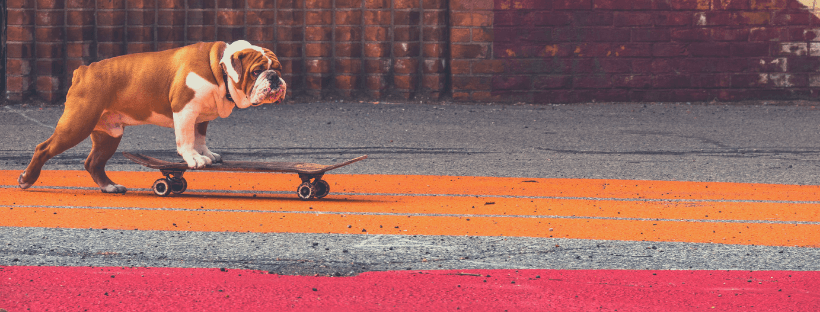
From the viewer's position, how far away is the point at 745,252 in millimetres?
5043

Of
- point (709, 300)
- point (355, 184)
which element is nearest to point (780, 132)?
point (355, 184)

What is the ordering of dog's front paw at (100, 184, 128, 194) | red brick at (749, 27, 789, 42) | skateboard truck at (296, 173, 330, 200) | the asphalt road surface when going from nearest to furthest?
the asphalt road surface, skateboard truck at (296, 173, 330, 200), dog's front paw at (100, 184, 128, 194), red brick at (749, 27, 789, 42)

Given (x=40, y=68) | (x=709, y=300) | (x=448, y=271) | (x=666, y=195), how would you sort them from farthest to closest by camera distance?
1. (x=40, y=68)
2. (x=666, y=195)
3. (x=448, y=271)
4. (x=709, y=300)

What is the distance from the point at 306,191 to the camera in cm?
664

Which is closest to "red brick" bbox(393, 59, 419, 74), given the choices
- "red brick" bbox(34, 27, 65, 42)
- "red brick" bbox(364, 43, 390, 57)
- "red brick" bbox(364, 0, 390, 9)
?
"red brick" bbox(364, 43, 390, 57)

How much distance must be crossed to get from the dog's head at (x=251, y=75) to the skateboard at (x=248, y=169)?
45 centimetres

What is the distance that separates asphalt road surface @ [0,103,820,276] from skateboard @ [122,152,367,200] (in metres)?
0.14

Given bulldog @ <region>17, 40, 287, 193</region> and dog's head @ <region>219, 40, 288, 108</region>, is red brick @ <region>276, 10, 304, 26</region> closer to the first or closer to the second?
bulldog @ <region>17, 40, 287, 193</region>

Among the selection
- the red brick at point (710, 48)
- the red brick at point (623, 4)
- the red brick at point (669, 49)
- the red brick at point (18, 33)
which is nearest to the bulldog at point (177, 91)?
the red brick at point (18, 33)

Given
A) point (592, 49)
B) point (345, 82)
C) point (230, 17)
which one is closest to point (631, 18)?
point (592, 49)

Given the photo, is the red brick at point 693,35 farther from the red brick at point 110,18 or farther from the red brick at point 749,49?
the red brick at point 110,18

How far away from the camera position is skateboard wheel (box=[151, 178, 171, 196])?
22.0 ft

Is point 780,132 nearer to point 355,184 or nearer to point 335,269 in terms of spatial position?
point 355,184

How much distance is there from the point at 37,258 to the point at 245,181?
310 centimetres
